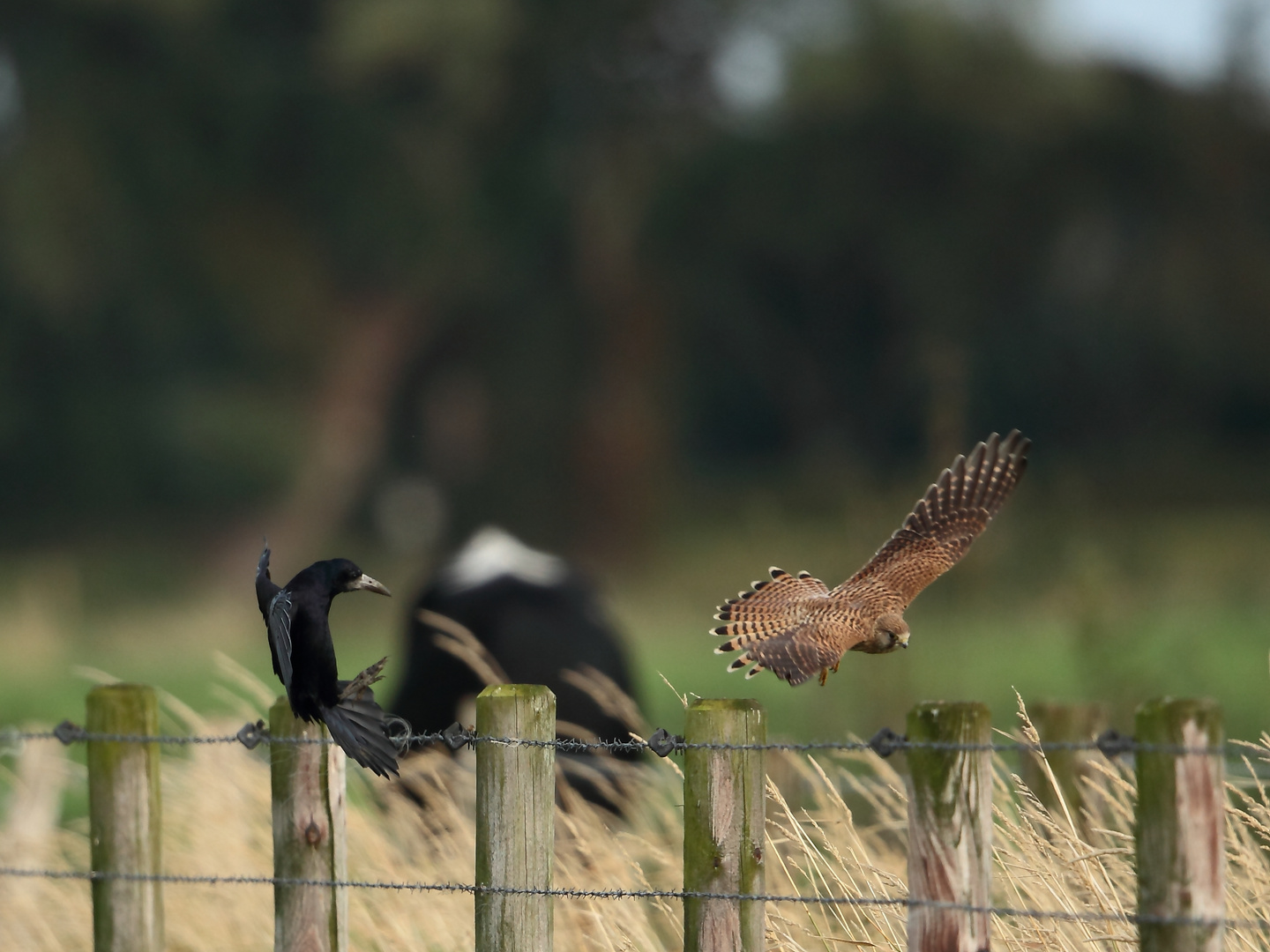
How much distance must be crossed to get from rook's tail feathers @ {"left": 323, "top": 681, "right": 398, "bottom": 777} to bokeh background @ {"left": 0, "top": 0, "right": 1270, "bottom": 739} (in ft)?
47.4

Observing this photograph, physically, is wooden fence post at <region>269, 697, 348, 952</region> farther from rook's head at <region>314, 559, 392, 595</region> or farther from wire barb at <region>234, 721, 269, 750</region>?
rook's head at <region>314, 559, 392, 595</region>

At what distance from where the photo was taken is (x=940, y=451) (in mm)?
7055

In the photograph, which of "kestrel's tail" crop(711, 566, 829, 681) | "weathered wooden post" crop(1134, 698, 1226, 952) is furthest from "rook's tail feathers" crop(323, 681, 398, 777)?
"weathered wooden post" crop(1134, 698, 1226, 952)

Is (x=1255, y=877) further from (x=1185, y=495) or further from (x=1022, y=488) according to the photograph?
(x=1185, y=495)

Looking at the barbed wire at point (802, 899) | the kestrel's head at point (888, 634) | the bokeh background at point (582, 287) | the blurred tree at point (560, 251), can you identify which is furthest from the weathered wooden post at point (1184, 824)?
the blurred tree at point (560, 251)

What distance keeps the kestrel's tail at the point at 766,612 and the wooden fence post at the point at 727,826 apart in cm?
23

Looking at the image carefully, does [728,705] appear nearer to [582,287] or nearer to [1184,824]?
[1184,824]

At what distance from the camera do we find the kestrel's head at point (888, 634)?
262 centimetres

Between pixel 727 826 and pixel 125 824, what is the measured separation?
140 cm

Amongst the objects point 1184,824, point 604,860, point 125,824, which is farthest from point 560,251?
point 1184,824

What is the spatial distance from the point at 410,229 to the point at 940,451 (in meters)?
15.1

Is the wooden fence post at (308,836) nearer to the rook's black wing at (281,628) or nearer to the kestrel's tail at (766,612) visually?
the rook's black wing at (281,628)

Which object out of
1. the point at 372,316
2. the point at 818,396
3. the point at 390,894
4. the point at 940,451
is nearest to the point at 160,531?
the point at 372,316

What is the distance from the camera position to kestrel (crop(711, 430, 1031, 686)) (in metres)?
2.57
